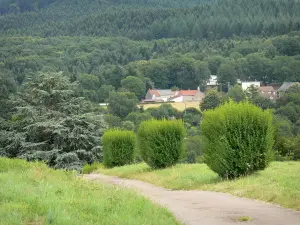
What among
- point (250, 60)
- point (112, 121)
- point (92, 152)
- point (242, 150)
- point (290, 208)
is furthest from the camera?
point (250, 60)

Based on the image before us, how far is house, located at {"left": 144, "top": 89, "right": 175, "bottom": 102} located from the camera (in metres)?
163

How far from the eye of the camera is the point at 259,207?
14430 millimetres

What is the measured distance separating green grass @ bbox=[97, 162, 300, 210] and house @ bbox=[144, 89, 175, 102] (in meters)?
131

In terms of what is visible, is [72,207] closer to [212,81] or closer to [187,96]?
[187,96]

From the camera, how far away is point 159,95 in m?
171

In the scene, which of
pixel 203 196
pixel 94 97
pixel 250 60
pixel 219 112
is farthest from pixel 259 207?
pixel 250 60

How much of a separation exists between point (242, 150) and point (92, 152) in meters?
29.6

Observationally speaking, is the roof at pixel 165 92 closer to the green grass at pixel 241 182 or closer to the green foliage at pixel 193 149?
the green foliage at pixel 193 149

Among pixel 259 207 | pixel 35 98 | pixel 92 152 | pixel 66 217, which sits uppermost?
pixel 66 217

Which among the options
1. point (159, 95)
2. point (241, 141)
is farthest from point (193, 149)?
point (159, 95)

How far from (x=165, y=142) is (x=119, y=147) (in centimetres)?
839

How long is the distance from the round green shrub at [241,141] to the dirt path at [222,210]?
2.59 meters

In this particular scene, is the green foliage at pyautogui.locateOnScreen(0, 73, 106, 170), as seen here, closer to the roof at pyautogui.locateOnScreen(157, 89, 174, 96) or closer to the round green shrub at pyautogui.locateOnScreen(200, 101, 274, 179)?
the round green shrub at pyautogui.locateOnScreen(200, 101, 274, 179)

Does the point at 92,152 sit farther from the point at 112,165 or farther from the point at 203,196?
the point at 203,196
